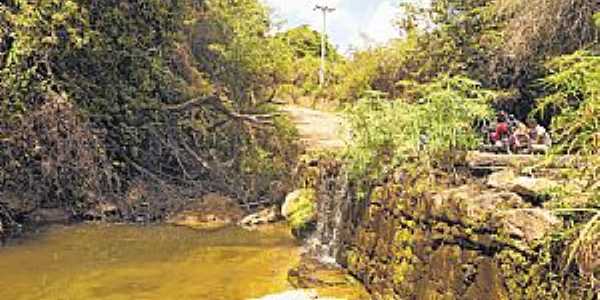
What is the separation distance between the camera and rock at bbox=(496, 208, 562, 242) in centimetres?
557

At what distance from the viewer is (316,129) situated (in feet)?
67.2

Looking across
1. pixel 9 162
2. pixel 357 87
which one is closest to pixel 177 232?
pixel 9 162

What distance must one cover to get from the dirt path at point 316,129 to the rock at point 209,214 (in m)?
2.35

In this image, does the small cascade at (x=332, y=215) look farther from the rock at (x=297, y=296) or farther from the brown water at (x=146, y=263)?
the rock at (x=297, y=296)

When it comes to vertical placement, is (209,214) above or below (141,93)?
below

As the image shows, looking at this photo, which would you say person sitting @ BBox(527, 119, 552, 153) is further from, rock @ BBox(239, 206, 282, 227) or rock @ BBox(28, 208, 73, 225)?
rock @ BBox(28, 208, 73, 225)

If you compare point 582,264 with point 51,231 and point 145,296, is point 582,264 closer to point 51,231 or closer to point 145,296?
point 145,296

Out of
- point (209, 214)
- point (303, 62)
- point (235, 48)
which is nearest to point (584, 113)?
point (209, 214)

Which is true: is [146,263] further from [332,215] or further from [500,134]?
[500,134]

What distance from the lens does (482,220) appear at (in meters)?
6.36

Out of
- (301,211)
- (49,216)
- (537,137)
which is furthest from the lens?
(49,216)

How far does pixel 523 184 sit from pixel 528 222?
0.73 metres

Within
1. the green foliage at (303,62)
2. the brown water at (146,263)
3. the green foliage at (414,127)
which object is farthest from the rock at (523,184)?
the green foliage at (303,62)

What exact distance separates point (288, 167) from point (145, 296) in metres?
8.29
